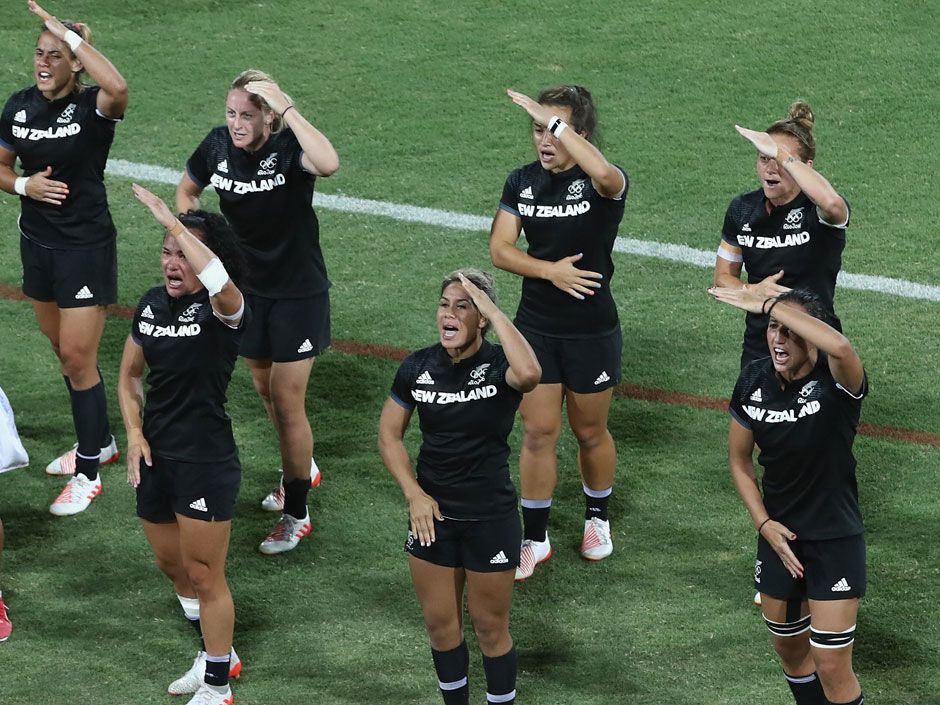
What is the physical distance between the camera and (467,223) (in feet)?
35.9

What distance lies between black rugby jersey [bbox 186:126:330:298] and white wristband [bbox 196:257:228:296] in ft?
4.07

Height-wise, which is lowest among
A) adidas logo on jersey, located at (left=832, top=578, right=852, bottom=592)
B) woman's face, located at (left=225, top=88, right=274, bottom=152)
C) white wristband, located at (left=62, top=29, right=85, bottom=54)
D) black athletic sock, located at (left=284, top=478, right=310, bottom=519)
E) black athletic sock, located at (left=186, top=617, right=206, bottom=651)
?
black athletic sock, located at (left=186, top=617, right=206, bottom=651)

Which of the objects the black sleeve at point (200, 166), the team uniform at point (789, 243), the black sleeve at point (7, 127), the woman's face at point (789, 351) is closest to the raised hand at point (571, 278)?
the team uniform at point (789, 243)

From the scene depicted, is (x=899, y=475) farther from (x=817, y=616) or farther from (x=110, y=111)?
(x=110, y=111)

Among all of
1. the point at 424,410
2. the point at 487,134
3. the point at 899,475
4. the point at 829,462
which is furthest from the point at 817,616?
the point at 487,134

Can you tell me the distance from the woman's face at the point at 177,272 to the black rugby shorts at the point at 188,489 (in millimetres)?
683

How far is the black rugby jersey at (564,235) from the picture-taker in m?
7.20

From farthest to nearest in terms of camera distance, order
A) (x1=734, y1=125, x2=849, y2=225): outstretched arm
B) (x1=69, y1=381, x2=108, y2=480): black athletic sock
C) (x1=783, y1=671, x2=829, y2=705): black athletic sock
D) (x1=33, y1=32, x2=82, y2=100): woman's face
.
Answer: (x1=69, y1=381, x2=108, y2=480): black athletic sock, (x1=33, y1=32, x2=82, y2=100): woman's face, (x1=734, y1=125, x2=849, y2=225): outstretched arm, (x1=783, y1=671, x2=829, y2=705): black athletic sock

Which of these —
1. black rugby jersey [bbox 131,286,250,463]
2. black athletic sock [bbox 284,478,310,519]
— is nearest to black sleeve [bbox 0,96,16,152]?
black rugby jersey [bbox 131,286,250,463]

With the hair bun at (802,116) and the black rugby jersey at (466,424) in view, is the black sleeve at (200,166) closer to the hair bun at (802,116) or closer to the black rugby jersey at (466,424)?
the black rugby jersey at (466,424)

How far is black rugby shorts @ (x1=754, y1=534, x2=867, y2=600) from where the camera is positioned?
19.8ft

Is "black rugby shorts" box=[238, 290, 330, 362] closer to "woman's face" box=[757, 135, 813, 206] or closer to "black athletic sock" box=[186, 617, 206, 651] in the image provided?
"black athletic sock" box=[186, 617, 206, 651]

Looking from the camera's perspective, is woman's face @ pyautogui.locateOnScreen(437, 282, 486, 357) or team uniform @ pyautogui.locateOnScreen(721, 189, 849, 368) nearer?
woman's face @ pyautogui.locateOnScreen(437, 282, 486, 357)

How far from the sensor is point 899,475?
27.4 ft
